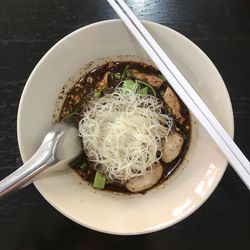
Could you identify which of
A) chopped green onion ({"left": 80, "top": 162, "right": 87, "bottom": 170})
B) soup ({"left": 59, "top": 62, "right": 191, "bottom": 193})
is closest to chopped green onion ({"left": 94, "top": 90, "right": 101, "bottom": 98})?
soup ({"left": 59, "top": 62, "right": 191, "bottom": 193})

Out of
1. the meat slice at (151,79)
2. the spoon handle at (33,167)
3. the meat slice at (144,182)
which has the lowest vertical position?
the meat slice at (144,182)

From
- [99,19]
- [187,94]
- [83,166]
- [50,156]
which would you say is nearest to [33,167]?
[50,156]

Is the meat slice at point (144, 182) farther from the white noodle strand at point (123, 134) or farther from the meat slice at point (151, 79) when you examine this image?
the meat slice at point (151, 79)

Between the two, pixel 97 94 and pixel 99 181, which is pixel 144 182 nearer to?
pixel 99 181

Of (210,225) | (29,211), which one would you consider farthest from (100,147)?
(210,225)

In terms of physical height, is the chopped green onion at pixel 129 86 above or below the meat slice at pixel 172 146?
above

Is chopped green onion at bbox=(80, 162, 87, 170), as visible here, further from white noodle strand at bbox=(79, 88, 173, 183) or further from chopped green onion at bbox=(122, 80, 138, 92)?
chopped green onion at bbox=(122, 80, 138, 92)

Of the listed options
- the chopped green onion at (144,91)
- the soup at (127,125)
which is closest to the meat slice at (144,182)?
the soup at (127,125)

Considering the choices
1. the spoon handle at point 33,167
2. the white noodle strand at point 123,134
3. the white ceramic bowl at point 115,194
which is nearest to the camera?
the spoon handle at point 33,167

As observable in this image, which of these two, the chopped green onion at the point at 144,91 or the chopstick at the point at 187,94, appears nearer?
the chopstick at the point at 187,94
